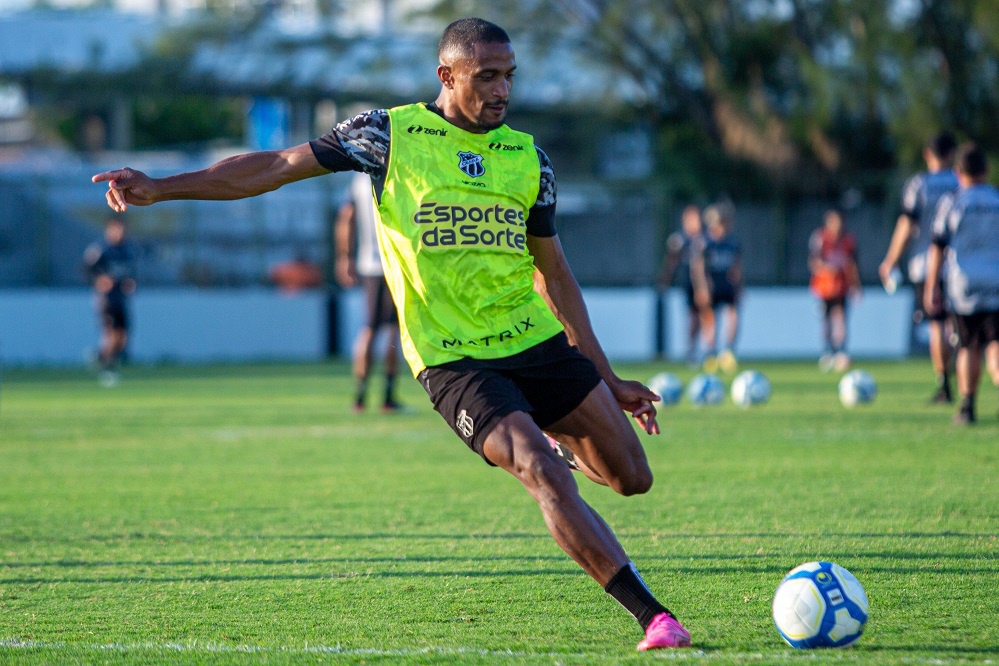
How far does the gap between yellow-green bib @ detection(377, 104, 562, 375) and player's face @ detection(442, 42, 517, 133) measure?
101 millimetres

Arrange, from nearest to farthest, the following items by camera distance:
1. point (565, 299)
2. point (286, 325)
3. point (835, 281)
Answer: point (565, 299), point (835, 281), point (286, 325)

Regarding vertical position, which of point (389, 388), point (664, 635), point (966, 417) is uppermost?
point (664, 635)

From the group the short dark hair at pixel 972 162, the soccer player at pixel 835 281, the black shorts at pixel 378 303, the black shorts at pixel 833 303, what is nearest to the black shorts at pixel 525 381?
the short dark hair at pixel 972 162

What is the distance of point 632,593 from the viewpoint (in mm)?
4441

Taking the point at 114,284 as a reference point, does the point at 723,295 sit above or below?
above

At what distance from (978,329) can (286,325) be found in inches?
590

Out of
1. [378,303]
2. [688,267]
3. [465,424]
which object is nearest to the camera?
[465,424]

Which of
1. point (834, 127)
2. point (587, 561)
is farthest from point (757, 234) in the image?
point (587, 561)

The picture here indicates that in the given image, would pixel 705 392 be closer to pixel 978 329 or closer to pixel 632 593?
pixel 978 329

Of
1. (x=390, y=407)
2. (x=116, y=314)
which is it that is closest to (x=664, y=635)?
(x=390, y=407)

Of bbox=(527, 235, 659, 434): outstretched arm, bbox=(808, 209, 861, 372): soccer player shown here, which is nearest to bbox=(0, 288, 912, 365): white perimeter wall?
bbox=(808, 209, 861, 372): soccer player

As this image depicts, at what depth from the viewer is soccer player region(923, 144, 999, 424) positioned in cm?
1064

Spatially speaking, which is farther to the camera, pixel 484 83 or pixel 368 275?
pixel 368 275

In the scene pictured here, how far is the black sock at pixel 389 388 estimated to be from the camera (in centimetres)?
1295
